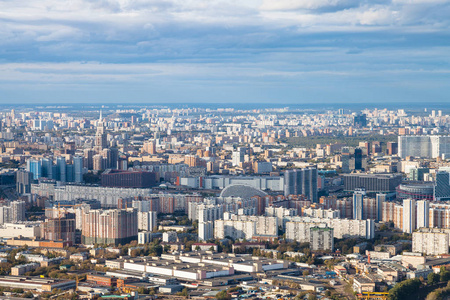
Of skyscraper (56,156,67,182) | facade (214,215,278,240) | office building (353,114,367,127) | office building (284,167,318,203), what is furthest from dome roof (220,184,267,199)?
office building (353,114,367,127)

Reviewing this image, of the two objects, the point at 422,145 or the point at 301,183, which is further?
the point at 422,145

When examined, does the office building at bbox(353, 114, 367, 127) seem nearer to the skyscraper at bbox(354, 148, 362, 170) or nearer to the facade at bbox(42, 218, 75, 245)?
the skyscraper at bbox(354, 148, 362, 170)

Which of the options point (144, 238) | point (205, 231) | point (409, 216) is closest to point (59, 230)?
point (144, 238)

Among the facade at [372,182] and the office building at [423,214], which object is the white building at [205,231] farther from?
the facade at [372,182]

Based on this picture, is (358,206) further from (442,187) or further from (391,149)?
(391,149)

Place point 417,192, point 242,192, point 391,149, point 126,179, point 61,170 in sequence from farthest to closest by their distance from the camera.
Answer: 1. point 391,149
2. point 61,170
3. point 126,179
4. point 417,192
5. point 242,192

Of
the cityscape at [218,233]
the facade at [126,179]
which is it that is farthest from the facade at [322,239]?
the facade at [126,179]

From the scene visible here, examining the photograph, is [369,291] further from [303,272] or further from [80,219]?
[80,219]
